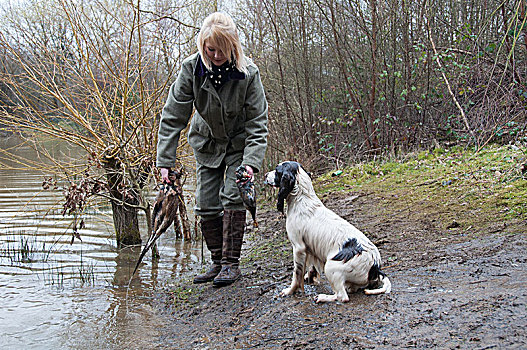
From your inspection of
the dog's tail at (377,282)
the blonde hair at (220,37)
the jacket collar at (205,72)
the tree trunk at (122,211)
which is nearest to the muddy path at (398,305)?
the dog's tail at (377,282)

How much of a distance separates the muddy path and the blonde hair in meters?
2.07

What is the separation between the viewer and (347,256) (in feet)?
11.2

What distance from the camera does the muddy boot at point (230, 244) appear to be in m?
4.45

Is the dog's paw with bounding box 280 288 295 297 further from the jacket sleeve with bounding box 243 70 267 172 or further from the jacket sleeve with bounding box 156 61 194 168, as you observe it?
the jacket sleeve with bounding box 156 61 194 168

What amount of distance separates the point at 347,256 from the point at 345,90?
827cm

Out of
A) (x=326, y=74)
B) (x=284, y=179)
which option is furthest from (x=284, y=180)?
(x=326, y=74)

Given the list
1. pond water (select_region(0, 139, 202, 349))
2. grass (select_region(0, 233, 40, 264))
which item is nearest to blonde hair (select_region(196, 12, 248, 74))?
pond water (select_region(0, 139, 202, 349))

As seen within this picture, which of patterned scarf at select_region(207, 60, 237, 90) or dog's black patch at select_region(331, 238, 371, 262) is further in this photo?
patterned scarf at select_region(207, 60, 237, 90)

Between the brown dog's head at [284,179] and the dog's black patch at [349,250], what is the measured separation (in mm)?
637

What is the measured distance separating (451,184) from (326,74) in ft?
18.7

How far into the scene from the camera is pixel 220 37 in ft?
12.8

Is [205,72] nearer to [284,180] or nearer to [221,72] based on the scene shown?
[221,72]

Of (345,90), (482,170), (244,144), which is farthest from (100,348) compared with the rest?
(345,90)

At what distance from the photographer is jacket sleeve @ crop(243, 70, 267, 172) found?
168 inches
